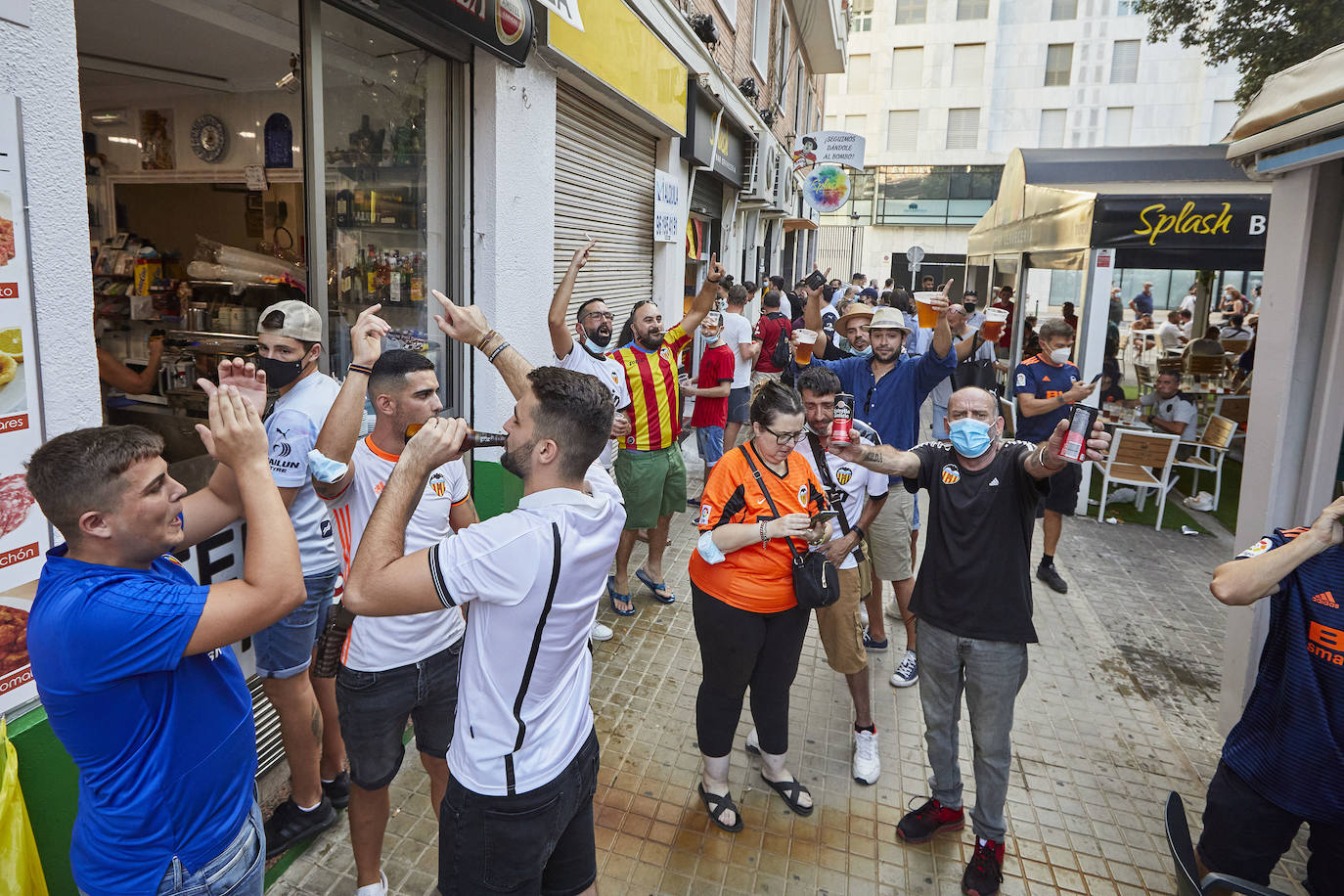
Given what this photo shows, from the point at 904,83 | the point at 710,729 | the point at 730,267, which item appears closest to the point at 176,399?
the point at 710,729

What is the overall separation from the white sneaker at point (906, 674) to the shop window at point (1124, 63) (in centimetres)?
3679

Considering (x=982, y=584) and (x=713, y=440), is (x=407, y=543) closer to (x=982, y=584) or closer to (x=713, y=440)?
(x=982, y=584)

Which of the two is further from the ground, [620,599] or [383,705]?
[383,705]

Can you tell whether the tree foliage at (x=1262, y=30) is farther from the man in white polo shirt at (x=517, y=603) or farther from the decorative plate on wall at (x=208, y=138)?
the man in white polo shirt at (x=517, y=603)

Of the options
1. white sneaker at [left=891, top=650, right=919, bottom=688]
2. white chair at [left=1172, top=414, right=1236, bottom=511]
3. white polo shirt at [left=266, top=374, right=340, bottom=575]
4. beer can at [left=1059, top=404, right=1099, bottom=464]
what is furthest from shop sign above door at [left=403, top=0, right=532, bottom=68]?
white chair at [left=1172, top=414, right=1236, bottom=511]

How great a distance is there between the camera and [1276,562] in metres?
2.62

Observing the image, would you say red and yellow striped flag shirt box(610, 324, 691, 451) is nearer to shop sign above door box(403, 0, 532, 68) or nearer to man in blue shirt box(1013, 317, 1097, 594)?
shop sign above door box(403, 0, 532, 68)

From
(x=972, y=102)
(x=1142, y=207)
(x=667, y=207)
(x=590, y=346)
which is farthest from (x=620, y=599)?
(x=972, y=102)

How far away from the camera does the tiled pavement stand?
3.38 m

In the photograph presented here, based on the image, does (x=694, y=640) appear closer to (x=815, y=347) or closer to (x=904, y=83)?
(x=815, y=347)

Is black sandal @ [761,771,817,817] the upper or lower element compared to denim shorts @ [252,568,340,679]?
lower

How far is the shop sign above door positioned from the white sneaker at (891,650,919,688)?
15.1 feet

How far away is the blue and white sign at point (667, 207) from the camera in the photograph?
29.6 feet

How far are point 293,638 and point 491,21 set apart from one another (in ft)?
12.1
